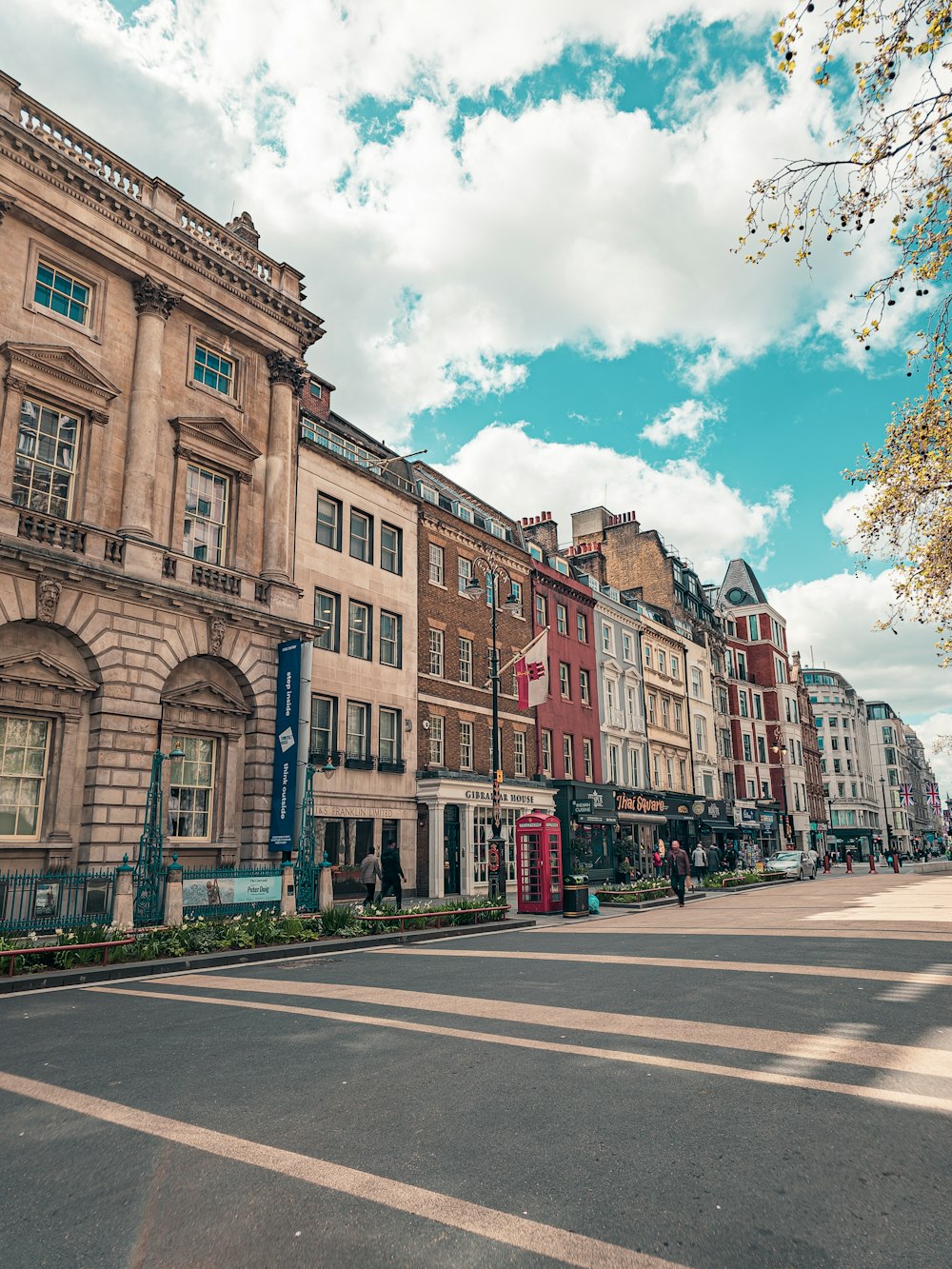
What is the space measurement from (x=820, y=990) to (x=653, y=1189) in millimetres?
6086

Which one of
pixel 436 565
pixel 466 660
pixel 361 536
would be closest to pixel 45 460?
pixel 361 536

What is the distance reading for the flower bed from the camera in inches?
463

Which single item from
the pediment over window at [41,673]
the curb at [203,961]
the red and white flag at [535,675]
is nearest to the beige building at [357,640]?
the red and white flag at [535,675]

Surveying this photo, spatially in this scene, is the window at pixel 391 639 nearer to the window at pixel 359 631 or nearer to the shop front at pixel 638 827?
the window at pixel 359 631

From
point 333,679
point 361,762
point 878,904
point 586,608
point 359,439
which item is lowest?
point 878,904

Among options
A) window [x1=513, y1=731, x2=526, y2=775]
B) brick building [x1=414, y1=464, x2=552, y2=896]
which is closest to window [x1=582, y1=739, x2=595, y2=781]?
brick building [x1=414, y1=464, x2=552, y2=896]

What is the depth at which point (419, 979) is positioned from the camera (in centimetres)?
1070

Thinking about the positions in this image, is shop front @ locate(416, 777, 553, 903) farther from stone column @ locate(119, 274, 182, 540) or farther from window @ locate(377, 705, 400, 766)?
stone column @ locate(119, 274, 182, 540)

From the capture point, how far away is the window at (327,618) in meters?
24.7

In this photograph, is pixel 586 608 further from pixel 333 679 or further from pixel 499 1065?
pixel 499 1065

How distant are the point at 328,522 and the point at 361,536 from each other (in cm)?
154

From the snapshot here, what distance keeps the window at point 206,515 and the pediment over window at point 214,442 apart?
471 millimetres

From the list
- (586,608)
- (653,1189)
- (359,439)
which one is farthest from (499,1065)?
(586,608)

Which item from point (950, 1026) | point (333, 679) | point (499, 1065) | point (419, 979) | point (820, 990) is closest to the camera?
point (499, 1065)
